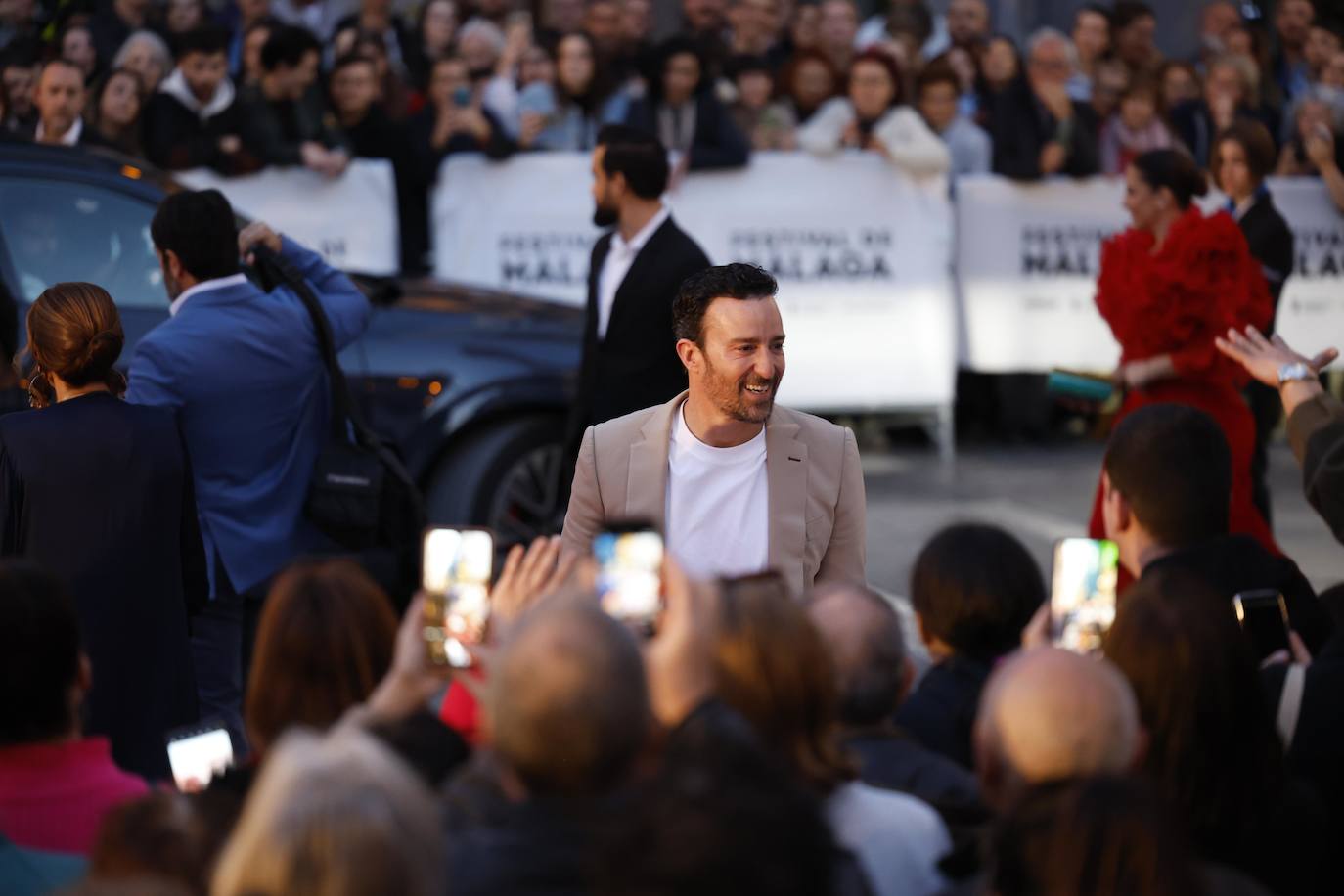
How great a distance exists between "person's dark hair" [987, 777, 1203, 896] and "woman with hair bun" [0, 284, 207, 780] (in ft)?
9.93

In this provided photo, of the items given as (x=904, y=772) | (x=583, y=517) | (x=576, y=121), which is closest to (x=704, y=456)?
(x=583, y=517)

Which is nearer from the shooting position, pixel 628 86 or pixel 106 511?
pixel 106 511

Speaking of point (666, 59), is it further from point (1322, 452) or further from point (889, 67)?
point (1322, 452)

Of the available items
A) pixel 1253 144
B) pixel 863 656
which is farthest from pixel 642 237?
pixel 863 656

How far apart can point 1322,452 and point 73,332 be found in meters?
3.05

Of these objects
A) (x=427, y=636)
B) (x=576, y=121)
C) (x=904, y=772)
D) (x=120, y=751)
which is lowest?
(x=120, y=751)

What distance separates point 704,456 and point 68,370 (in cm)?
161

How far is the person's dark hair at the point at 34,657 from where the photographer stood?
341 centimetres

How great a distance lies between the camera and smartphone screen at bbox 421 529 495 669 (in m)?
3.43

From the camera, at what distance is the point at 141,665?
5227mm

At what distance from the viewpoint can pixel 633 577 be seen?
11.1 feet

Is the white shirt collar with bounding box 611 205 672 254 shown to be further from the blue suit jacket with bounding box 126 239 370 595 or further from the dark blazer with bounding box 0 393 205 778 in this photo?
the dark blazer with bounding box 0 393 205 778

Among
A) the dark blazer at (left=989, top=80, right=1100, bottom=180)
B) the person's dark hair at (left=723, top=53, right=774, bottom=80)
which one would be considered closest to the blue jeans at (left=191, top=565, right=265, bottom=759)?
the person's dark hair at (left=723, top=53, right=774, bottom=80)

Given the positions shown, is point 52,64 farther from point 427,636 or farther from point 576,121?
point 427,636
